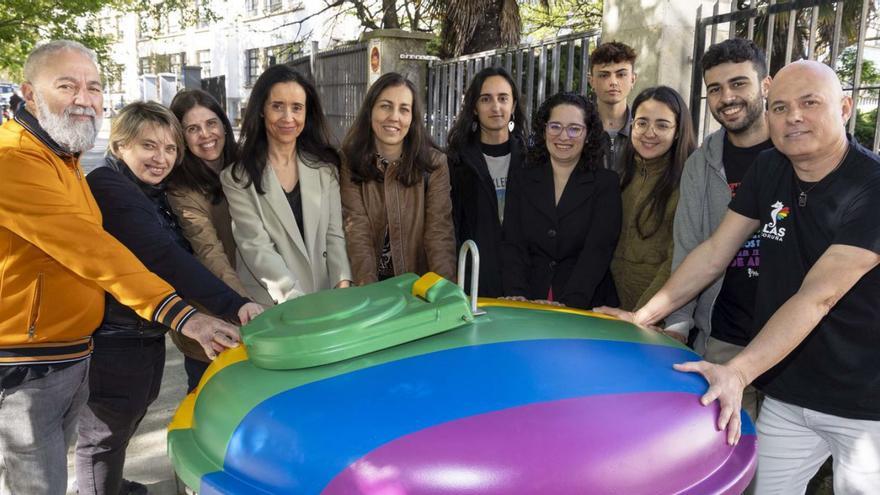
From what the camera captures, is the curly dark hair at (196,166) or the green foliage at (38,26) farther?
the green foliage at (38,26)

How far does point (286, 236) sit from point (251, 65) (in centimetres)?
2559

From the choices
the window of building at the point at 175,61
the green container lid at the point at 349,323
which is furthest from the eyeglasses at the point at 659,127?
the window of building at the point at 175,61

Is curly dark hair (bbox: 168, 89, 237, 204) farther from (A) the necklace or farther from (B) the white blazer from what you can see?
(A) the necklace

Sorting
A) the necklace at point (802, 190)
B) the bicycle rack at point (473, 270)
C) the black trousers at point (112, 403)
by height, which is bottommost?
the black trousers at point (112, 403)

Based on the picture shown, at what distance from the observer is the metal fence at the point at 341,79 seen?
8236 millimetres

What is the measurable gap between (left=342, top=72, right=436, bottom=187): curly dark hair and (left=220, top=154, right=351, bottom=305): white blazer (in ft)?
0.50

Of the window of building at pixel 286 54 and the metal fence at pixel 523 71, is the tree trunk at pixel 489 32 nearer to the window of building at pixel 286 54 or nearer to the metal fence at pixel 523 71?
the metal fence at pixel 523 71

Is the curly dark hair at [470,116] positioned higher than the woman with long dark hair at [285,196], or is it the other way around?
the curly dark hair at [470,116]

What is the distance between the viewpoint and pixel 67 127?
6.89 feet

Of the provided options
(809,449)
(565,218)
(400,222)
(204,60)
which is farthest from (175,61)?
(809,449)

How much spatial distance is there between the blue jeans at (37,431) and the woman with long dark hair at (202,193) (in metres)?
0.60

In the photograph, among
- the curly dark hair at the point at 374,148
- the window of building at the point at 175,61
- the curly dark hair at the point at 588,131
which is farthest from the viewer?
the window of building at the point at 175,61

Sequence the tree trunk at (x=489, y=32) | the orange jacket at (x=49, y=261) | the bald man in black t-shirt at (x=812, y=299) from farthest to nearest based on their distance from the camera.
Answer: the tree trunk at (x=489, y=32), the orange jacket at (x=49, y=261), the bald man in black t-shirt at (x=812, y=299)

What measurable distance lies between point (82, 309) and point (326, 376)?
102 centimetres
